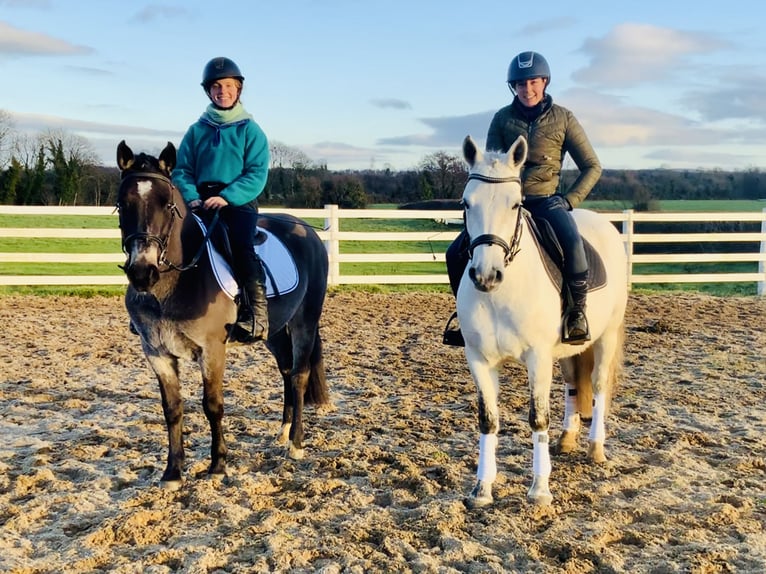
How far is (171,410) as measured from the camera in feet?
14.7

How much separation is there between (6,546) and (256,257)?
7.32ft

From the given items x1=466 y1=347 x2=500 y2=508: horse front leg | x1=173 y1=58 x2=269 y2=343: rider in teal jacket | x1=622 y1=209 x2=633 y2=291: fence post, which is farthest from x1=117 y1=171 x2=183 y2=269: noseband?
x1=622 y1=209 x2=633 y2=291: fence post

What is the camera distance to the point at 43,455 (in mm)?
4836

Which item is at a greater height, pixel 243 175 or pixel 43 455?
pixel 243 175

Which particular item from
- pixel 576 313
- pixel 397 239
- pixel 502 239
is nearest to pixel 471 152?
pixel 502 239

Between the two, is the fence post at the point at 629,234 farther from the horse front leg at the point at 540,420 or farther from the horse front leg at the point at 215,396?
Result: the horse front leg at the point at 215,396

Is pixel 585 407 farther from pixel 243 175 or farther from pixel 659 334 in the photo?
pixel 659 334

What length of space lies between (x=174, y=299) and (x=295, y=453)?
1.50 meters

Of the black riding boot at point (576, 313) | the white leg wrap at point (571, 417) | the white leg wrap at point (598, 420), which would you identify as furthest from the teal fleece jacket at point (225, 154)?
the white leg wrap at point (598, 420)

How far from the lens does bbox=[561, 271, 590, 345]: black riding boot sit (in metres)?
4.17

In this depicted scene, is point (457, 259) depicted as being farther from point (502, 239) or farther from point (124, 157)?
point (124, 157)

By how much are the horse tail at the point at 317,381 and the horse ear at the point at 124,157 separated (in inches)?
88.6

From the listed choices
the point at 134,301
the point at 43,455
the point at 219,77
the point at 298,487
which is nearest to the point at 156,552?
the point at 298,487

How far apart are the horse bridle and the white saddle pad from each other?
1.72 metres
